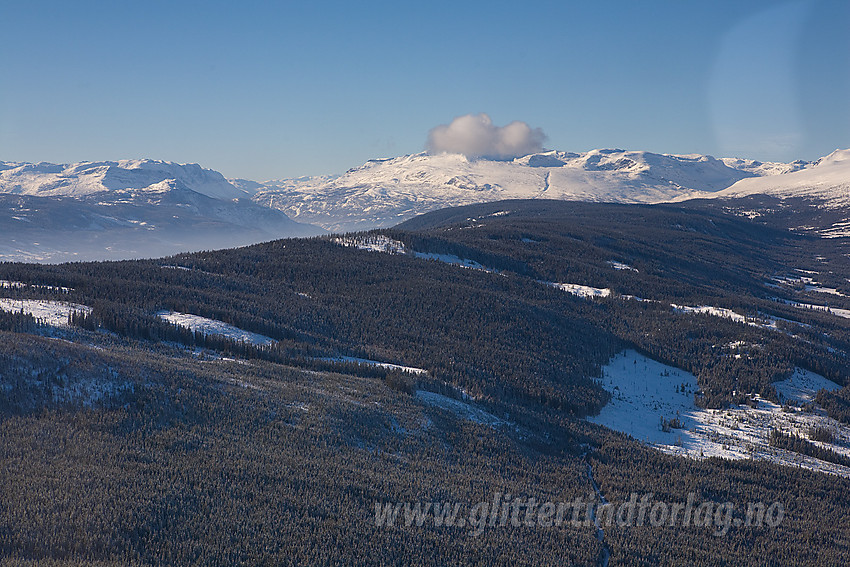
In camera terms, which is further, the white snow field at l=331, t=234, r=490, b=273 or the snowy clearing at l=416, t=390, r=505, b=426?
the white snow field at l=331, t=234, r=490, b=273

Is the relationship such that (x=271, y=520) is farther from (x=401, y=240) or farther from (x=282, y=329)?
(x=401, y=240)

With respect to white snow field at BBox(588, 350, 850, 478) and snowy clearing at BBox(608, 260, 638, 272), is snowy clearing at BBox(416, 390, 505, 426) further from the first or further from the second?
snowy clearing at BBox(608, 260, 638, 272)

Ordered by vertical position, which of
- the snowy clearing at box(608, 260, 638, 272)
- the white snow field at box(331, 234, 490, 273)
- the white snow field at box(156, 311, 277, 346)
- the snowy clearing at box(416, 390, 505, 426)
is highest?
the white snow field at box(331, 234, 490, 273)

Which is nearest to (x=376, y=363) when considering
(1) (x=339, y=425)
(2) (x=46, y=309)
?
(1) (x=339, y=425)

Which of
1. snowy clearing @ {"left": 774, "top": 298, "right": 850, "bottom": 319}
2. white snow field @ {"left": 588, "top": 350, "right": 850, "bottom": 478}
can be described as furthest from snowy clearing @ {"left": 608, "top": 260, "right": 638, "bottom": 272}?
white snow field @ {"left": 588, "top": 350, "right": 850, "bottom": 478}

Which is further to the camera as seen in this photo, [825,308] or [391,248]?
[825,308]

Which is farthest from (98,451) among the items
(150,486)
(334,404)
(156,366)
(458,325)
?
(458,325)

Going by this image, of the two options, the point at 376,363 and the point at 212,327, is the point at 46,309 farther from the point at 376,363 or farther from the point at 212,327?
the point at 376,363
